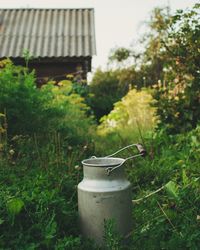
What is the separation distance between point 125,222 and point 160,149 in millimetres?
2775

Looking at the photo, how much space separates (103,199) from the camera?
265cm

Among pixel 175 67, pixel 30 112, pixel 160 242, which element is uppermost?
pixel 175 67

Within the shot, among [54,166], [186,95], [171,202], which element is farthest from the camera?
[186,95]

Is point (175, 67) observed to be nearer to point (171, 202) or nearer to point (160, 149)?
point (160, 149)

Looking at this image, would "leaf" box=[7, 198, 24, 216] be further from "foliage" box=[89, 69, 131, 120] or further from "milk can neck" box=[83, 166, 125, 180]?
"foliage" box=[89, 69, 131, 120]

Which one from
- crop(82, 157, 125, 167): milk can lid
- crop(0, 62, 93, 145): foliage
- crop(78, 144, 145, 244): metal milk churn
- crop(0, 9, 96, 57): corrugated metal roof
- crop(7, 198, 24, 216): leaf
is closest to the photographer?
crop(7, 198, 24, 216): leaf

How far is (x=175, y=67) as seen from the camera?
567cm

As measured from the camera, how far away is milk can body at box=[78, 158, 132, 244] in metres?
2.66

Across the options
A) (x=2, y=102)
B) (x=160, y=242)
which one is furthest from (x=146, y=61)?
(x=160, y=242)

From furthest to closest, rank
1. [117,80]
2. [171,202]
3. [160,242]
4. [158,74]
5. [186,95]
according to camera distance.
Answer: [117,80], [158,74], [186,95], [171,202], [160,242]

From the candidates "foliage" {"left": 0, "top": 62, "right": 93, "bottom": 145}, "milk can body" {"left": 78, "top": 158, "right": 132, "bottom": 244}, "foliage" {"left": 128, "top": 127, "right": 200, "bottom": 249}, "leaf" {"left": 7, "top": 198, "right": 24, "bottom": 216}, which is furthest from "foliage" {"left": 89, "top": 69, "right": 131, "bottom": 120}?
"leaf" {"left": 7, "top": 198, "right": 24, "bottom": 216}

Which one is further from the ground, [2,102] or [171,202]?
[2,102]

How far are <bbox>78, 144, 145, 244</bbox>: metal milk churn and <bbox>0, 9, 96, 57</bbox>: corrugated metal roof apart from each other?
9367 mm

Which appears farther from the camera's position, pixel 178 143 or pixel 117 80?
pixel 117 80
